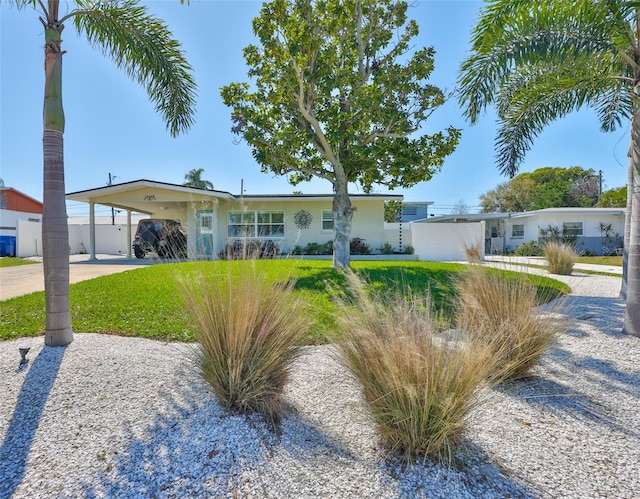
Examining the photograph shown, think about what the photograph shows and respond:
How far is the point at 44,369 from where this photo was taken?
3.06 meters

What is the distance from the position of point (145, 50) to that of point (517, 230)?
2466cm

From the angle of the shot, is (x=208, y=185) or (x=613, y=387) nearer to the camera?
(x=613, y=387)

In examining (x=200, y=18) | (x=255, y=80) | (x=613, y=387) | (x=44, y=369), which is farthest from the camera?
(x=255, y=80)

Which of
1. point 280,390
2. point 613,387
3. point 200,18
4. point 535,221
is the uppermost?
point 200,18

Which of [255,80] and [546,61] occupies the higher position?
[255,80]

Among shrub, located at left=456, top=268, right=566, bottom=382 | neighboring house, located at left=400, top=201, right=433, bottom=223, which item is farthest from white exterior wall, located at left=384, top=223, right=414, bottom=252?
shrub, located at left=456, top=268, right=566, bottom=382

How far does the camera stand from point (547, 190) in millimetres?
32812

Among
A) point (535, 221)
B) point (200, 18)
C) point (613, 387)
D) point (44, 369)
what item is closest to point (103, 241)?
point (200, 18)

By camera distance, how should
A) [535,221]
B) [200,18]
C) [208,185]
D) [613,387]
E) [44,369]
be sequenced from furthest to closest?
1. [208,185]
2. [535,221]
3. [200,18]
4. [44,369]
5. [613,387]

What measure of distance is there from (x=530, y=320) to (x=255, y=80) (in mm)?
9818

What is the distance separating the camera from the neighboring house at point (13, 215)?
18.8 m

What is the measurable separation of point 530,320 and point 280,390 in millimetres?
2165

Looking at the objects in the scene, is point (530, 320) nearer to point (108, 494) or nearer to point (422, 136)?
point (108, 494)

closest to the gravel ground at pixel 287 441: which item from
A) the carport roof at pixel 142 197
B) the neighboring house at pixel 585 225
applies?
the carport roof at pixel 142 197
